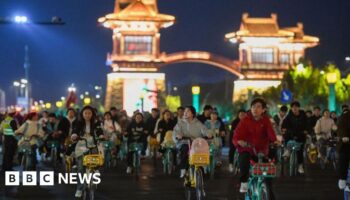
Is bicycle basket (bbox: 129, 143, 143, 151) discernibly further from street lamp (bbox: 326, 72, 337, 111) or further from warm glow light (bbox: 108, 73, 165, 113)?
warm glow light (bbox: 108, 73, 165, 113)

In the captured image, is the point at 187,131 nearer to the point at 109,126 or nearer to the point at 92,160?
the point at 92,160

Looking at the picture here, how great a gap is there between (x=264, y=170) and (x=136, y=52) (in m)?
80.3

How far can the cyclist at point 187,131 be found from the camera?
49.3 feet

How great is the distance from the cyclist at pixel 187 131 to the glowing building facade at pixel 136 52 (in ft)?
241

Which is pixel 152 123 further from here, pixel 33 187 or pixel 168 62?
pixel 168 62

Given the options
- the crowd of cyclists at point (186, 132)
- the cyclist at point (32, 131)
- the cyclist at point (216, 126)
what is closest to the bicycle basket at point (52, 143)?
the crowd of cyclists at point (186, 132)

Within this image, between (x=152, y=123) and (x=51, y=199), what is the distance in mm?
11205

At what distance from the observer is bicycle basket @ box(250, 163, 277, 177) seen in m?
10.8

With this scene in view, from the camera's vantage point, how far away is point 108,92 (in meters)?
92.9

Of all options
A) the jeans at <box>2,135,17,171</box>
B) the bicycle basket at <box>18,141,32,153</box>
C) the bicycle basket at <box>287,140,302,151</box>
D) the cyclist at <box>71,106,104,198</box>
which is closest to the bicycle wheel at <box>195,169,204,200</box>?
the cyclist at <box>71,106,104,198</box>

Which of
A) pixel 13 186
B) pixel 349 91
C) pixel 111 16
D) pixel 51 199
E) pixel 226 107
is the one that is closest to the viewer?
pixel 51 199

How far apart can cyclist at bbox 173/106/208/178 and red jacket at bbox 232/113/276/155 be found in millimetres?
3479

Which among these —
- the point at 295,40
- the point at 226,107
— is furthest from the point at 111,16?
the point at 295,40

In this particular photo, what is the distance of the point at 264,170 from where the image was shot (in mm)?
10828
